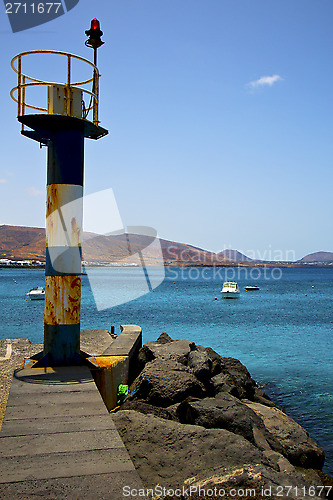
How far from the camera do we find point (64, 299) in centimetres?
691

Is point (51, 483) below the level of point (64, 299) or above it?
below

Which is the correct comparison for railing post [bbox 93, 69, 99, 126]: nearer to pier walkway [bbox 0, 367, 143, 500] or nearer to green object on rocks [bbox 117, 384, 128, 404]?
pier walkway [bbox 0, 367, 143, 500]

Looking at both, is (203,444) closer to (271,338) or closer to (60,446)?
(60,446)

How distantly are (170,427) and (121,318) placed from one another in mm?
29591

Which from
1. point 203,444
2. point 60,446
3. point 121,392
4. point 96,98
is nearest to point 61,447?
point 60,446

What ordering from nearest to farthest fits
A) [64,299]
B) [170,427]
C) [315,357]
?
[170,427] → [64,299] → [315,357]

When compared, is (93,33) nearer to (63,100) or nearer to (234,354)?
(63,100)

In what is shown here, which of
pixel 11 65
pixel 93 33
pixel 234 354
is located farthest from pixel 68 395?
pixel 234 354

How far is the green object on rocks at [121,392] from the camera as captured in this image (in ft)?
25.5

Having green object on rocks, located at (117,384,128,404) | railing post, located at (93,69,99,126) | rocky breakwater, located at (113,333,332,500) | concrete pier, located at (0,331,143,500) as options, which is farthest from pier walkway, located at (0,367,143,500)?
railing post, located at (93,69,99,126)

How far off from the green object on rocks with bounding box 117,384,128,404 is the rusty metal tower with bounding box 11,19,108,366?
4.12 ft

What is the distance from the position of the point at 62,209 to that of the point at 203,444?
3.99 m

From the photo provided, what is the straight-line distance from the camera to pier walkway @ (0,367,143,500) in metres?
3.36

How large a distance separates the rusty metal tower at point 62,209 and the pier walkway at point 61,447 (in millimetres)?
1088
